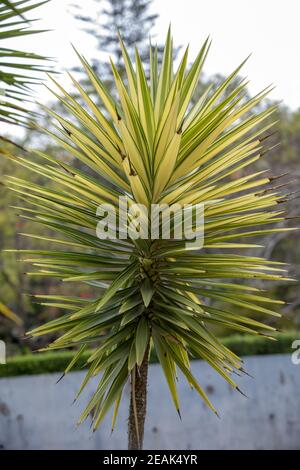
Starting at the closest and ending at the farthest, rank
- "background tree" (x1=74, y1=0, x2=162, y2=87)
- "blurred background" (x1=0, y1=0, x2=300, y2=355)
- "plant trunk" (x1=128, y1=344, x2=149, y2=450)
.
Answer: "plant trunk" (x1=128, y1=344, x2=149, y2=450) < "blurred background" (x1=0, y1=0, x2=300, y2=355) < "background tree" (x1=74, y1=0, x2=162, y2=87)

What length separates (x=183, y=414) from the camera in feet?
27.7

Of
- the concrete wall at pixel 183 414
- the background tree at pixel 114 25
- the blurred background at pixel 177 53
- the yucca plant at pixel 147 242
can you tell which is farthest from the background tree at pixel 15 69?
the background tree at pixel 114 25

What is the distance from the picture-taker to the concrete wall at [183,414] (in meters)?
8.13

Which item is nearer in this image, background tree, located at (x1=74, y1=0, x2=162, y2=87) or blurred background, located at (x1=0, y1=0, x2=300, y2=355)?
blurred background, located at (x1=0, y1=0, x2=300, y2=355)

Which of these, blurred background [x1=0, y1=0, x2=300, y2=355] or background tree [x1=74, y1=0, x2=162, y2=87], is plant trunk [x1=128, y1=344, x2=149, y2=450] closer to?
blurred background [x1=0, y1=0, x2=300, y2=355]

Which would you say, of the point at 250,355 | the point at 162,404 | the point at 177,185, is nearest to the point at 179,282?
the point at 177,185

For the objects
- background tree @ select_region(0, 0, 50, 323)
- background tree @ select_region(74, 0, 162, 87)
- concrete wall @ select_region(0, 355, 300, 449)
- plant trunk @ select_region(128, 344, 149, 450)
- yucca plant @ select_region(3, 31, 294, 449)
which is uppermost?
background tree @ select_region(74, 0, 162, 87)

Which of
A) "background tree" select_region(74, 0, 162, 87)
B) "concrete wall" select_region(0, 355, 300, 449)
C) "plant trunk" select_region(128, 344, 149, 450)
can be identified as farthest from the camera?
"background tree" select_region(74, 0, 162, 87)

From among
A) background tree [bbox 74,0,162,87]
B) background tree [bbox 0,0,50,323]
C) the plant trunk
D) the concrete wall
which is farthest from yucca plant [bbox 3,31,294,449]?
background tree [bbox 74,0,162,87]

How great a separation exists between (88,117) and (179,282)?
3.22 ft

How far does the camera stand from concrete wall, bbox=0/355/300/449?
813cm

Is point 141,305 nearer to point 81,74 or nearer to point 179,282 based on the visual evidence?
point 179,282

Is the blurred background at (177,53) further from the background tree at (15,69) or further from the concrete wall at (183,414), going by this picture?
the background tree at (15,69)

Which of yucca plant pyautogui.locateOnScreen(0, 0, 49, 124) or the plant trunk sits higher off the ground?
yucca plant pyautogui.locateOnScreen(0, 0, 49, 124)
